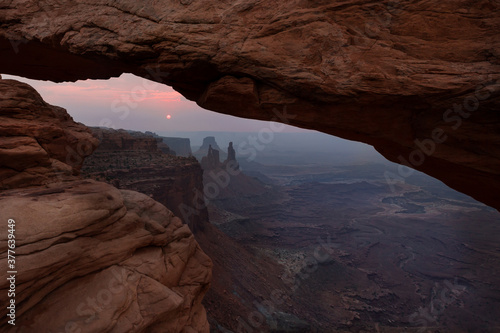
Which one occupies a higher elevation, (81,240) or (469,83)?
(469,83)

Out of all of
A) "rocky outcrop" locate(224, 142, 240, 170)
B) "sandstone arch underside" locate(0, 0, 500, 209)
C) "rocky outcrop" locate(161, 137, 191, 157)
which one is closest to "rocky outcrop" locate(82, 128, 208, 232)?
"sandstone arch underside" locate(0, 0, 500, 209)

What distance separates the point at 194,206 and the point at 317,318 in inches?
753

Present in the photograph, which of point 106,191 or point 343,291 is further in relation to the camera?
point 343,291

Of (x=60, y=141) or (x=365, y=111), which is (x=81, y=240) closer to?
(x=60, y=141)

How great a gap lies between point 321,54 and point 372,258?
151 feet

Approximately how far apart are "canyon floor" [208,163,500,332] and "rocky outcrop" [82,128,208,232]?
11.1 metres

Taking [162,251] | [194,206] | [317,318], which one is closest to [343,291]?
[317,318]

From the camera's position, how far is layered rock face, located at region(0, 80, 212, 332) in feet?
16.0

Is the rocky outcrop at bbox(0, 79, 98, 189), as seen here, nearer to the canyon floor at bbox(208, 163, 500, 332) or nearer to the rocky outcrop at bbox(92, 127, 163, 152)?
the canyon floor at bbox(208, 163, 500, 332)

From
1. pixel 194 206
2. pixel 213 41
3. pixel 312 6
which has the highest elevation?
pixel 312 6

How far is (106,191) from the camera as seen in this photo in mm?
6574

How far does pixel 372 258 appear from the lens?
4303 centimetres

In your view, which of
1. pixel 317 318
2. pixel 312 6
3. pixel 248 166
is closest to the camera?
pixel 312 6

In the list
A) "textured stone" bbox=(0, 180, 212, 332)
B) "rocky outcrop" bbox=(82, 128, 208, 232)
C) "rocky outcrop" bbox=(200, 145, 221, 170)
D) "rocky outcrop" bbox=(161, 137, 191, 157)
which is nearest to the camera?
"textured stone" bbox=(0, 180, 212, 332)
